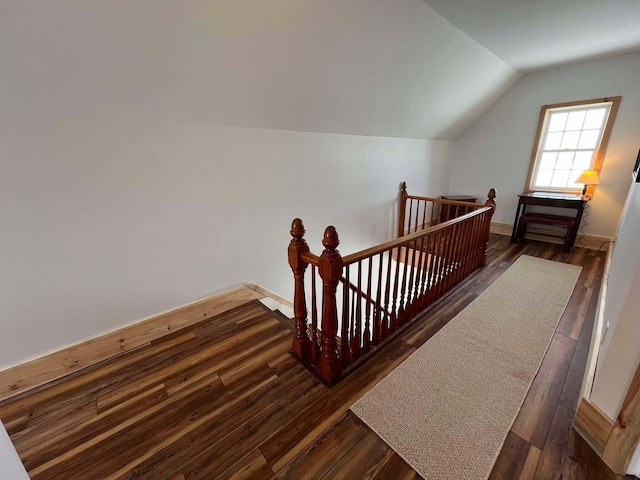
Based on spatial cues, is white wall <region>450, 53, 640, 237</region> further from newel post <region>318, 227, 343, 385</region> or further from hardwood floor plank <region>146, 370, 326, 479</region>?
hardwood floor plank <region>146, 370, 326, 479</region>

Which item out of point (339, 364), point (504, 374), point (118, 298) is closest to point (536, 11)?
point (504, 374)

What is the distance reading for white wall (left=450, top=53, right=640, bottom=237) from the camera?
140 inches

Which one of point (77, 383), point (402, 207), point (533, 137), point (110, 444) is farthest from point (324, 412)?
point (533, 137)

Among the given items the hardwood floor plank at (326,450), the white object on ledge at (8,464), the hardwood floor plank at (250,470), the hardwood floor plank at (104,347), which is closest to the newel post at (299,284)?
the hardwood floor plank at (326,450)

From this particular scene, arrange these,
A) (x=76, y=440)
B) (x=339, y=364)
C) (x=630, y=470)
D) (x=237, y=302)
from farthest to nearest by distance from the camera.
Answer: (x=237, y=302)
(x=339, y=364)
(x=76, y=440)
(x=630, y=470)

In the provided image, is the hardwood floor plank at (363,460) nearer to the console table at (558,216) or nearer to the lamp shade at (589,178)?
the console table at (558,216)

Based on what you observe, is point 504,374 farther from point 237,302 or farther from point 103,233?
point 103,233

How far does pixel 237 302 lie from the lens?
8.37 feet

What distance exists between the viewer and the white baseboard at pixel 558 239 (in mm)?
3957

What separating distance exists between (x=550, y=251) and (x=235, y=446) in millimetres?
4709

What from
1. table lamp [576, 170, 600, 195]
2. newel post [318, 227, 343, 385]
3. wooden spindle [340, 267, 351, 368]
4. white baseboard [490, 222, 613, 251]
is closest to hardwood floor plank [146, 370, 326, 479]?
newel post [318, 227, 343, 385]

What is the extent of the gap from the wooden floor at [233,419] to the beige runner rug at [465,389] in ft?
0.21

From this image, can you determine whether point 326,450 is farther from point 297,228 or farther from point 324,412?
point 297,228

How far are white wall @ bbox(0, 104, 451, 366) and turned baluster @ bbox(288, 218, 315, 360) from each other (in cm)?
108
